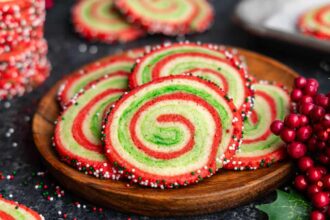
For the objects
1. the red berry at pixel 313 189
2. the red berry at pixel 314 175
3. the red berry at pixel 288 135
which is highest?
the red berry at pixel 288 135

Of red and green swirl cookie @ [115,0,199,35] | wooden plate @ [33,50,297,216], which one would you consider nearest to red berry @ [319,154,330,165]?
wooden plate @ [33,50,297,216]

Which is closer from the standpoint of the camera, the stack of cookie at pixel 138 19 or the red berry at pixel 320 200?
the red berry at pixel 320 200

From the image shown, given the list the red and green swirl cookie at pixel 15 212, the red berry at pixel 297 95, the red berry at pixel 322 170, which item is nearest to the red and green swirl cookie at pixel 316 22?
the red berry at pixel 297 95

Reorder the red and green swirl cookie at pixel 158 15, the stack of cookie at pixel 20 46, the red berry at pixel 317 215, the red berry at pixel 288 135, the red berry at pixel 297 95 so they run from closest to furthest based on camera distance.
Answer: the red berry at pixel 317 215 < the red berry at pixel 288 135 < the red berry at pixel 297 95 < the stack of cookie at pixel 20 46 < the red and green swirl cookie at pixel 158 15

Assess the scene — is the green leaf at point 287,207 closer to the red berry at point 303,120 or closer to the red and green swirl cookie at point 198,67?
the red berry at point 303,120

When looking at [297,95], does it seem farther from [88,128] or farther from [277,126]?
[88,128]

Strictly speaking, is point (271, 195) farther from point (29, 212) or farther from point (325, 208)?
point (29, 212)

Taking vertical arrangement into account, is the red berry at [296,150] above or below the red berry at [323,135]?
below

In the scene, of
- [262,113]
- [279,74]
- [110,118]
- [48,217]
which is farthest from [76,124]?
[279,74]
